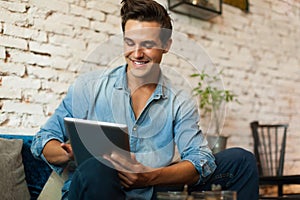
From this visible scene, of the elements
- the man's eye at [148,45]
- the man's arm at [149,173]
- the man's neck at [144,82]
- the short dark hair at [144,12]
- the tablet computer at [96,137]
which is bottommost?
A: the man's arm at [149,173]

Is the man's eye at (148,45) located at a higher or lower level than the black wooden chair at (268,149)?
higher

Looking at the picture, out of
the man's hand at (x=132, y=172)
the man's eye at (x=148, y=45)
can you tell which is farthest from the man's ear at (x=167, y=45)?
the man's hand at (x=132, y=172)

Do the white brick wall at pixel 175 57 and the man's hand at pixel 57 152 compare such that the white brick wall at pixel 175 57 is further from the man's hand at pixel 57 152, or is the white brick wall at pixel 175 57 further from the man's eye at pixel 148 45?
the man's hand at pixel 57 152

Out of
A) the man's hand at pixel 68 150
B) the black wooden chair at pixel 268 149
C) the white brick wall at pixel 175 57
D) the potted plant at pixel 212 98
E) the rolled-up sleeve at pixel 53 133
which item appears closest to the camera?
the man's hand at pixel 68 150

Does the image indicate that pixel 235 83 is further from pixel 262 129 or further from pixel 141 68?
pixel 141 68

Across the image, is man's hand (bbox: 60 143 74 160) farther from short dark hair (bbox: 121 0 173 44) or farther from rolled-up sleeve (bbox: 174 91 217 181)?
short dark hair (bbox: 121 0 173 44)

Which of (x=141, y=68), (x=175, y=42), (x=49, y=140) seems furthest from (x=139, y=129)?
(x=175, y=42)

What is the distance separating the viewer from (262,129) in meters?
2.76

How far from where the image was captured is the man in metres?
1.30

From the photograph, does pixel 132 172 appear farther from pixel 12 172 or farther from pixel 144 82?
pixel 12 172

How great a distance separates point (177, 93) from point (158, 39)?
0.24m

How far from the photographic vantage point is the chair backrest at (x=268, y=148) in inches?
104

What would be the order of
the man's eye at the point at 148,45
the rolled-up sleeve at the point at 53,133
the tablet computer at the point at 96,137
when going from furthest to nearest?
1. the man's eye at the point at 148,45
2. the rolled-up sleeve at the point at 53,133
3. the tablet computer at the point at 96,137

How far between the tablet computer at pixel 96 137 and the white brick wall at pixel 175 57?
59 centimetres
